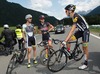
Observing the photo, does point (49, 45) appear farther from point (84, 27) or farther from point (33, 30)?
point (84, 27)

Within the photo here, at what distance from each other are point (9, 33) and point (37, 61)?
177 inches

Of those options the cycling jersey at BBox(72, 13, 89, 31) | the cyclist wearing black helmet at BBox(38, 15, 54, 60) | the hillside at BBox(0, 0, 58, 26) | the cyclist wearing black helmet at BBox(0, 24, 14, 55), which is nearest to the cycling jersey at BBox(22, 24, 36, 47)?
the cyclist wearing black helmet at BBox(38, 15, 54, 60)

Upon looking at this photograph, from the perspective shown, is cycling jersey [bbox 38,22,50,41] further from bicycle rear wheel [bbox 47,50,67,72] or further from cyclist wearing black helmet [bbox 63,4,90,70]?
bicycle rear wheel [bbox 47,50,67,72]

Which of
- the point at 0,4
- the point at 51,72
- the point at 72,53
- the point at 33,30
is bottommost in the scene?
the point at 51,72

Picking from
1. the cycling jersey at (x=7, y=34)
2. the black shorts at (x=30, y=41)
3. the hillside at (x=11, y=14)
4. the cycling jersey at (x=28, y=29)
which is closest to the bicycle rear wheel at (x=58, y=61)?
the black shorts at (x=30, y=41)

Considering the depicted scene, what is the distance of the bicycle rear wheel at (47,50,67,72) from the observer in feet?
27.8

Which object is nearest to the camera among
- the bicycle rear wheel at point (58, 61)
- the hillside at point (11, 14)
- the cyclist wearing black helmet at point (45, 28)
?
the bicycle rear wheel at point (58, 61)

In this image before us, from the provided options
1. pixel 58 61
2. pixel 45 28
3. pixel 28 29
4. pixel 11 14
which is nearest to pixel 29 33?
pixel 28 29

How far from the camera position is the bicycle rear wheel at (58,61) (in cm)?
848

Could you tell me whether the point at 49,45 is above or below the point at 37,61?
above

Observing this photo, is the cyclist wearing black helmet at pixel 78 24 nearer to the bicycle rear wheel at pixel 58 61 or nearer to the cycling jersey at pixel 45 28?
the bicycle rear wheel at pixel 58 61

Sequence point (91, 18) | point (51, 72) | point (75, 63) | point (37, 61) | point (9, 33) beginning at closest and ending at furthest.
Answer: point (51, 72) → point (75, 63) → point (37, 61) → point (9, 33) → point (91, 18)

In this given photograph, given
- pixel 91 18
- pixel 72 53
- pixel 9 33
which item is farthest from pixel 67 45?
pixel 91 18

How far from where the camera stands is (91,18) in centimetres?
17188
